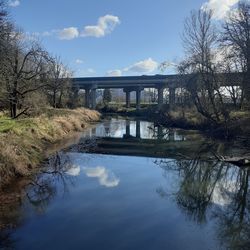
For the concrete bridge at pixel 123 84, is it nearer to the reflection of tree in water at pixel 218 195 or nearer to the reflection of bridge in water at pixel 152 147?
the reflection of bridge in water at pixel 152 147

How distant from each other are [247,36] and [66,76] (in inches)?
1626

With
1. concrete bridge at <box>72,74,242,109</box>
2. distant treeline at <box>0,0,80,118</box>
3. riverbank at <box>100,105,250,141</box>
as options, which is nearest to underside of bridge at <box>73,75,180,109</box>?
concrete bridge at <box>72,74,242,109</box>

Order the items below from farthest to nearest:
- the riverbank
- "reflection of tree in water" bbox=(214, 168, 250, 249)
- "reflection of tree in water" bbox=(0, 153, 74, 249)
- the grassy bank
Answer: the riverbank, the grassy bank, "reflection of tree in water" bbox=(0, 153, 74, 249), "reflection of tree in water" bbox=(214, 168, 250, 249)

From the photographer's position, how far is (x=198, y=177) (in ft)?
58.1

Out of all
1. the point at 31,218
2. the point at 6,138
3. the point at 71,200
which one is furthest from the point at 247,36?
the point at 31,218

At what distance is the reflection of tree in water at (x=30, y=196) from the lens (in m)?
10.6

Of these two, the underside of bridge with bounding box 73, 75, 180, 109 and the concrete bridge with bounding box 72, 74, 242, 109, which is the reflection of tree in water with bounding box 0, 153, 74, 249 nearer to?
the concrete bridge with bounding box 72, 74, 242, 109

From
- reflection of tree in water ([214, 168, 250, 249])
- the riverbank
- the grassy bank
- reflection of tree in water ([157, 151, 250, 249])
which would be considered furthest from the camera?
the riverbank

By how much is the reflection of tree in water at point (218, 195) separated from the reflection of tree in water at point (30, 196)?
4.18 metres

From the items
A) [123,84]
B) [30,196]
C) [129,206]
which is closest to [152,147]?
[30,196]

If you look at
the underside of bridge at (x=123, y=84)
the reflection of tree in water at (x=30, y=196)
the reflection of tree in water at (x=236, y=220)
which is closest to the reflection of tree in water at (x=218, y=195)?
the reflection of tree in water at (x=236, y=220)

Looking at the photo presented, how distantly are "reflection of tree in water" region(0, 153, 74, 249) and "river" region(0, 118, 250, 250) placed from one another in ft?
0.09

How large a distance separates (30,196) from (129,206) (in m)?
3.60

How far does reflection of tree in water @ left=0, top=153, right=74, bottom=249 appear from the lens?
1062 centimetres
